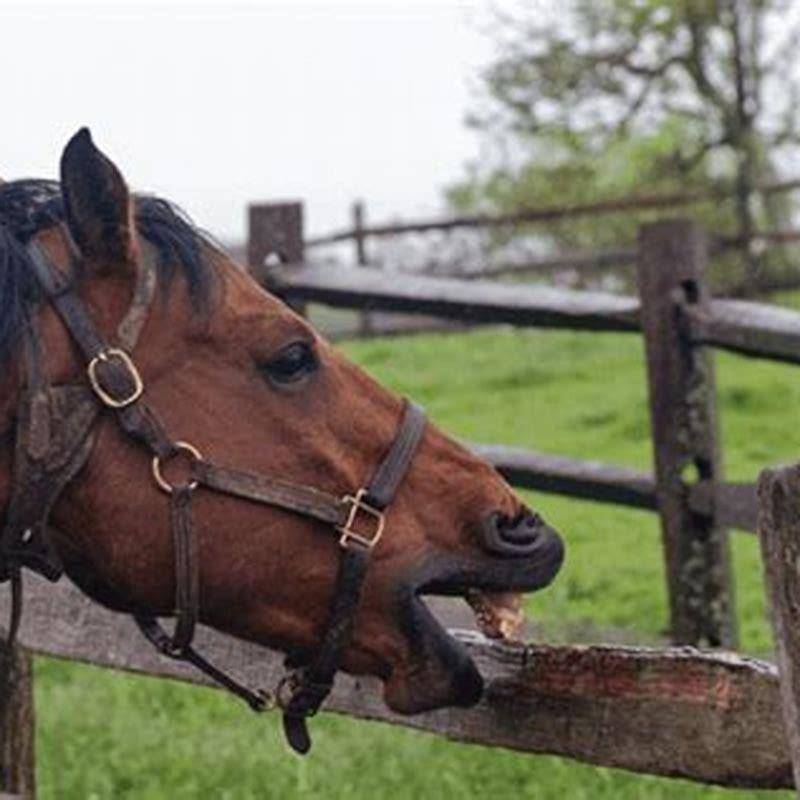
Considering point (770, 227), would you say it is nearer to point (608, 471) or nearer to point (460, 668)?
point (608, 471)

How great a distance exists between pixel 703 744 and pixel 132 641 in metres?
1.38

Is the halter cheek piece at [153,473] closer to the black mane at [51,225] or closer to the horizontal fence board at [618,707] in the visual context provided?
the black mane at [51,225]

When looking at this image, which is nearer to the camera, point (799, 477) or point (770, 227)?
point (799, 477)

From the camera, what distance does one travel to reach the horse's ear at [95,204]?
2.98 m

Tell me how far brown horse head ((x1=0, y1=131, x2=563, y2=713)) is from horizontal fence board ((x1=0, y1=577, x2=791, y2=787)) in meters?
0.16

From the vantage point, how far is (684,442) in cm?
685

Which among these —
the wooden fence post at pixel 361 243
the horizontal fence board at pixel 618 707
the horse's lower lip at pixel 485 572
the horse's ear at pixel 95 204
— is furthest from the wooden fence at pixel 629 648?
the wooden fence post at pixel 361 243

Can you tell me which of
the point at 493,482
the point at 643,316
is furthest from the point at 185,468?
the point at 643,316

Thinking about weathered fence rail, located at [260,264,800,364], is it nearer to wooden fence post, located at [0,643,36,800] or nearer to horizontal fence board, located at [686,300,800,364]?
horizontal fence board, located at [686,300,800,364]

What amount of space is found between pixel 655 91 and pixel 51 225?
20.8m

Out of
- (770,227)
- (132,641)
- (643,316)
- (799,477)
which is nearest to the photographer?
(799,477)

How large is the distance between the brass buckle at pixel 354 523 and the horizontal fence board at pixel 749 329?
→ 3.61m

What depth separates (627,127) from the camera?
2348 centimetres

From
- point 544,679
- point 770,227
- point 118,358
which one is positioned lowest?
point 770,227
